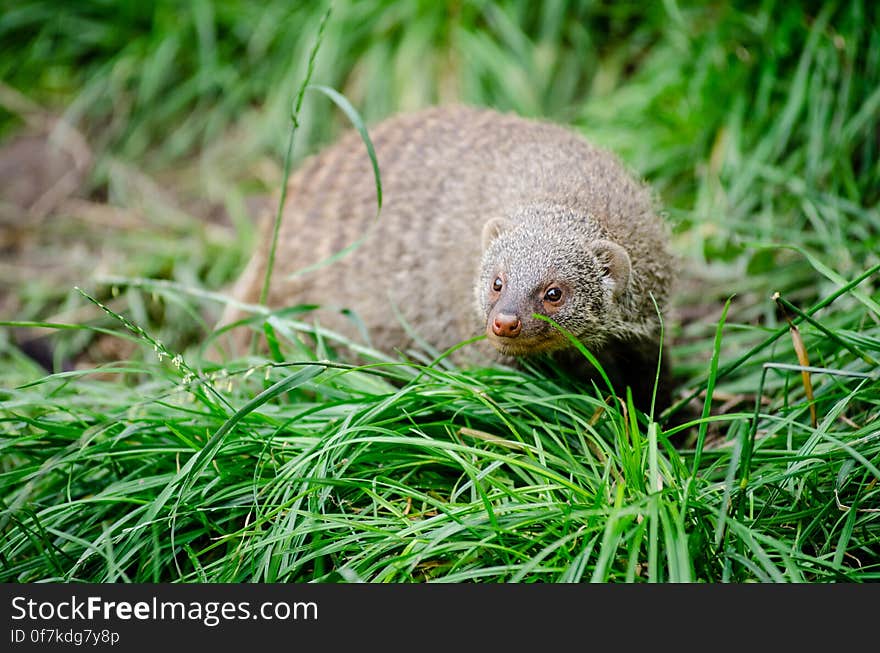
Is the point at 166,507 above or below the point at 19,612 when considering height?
above

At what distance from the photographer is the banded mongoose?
9.93ft

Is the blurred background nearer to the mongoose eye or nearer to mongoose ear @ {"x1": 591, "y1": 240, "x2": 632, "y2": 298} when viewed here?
mongoose ear @ {"x1": 591, "y1": 240, "x2": 632, "y2": 298}

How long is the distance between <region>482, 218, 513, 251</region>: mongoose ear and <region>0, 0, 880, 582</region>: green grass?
0.50 m

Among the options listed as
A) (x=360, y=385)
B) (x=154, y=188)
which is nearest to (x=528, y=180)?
(x=360, y=385)

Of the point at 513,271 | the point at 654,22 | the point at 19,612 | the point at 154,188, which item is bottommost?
the point at 19,612

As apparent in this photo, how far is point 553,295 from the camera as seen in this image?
3.00 metres

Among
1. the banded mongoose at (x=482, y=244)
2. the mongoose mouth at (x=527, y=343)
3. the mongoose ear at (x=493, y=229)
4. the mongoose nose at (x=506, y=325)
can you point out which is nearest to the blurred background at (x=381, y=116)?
the banded mongoose at (x=482, y=244)

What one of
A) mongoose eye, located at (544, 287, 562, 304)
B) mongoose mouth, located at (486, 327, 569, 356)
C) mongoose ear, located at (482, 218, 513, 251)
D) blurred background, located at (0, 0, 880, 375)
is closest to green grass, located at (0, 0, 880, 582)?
blurred background, located at (0, 0, 880, 375)

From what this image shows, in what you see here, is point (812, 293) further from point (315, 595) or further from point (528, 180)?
point (315, 595)

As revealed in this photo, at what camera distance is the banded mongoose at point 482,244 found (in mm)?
3025

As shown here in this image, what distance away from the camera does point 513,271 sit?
9.80 ft

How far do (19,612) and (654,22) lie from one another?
4920 mm

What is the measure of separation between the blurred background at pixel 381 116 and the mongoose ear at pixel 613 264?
810 mm

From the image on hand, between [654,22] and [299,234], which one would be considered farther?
[654,22]
